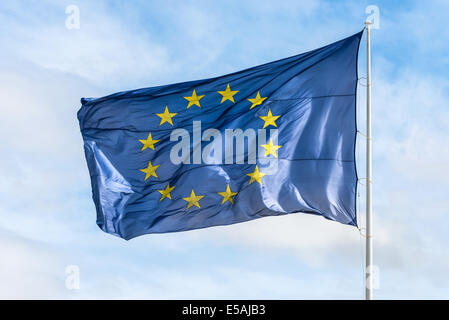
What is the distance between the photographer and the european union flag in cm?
1989

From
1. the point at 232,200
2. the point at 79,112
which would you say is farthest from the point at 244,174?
the point at 79,112

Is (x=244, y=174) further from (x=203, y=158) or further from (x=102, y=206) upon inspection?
(x=102, y=206)

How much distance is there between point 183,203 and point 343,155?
4.77 metres

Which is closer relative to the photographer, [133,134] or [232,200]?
[232,200]

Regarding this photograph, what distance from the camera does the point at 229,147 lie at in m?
21.2

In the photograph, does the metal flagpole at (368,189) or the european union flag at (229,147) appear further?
the european union flag at (229,147)

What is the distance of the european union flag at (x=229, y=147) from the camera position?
19.9 m

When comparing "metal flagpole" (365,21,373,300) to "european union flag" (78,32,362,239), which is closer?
"metal flagpole" (365,21,373,300)

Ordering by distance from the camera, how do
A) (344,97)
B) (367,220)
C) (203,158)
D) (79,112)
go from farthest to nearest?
1. (79,112)
2. (203,158)
3. (344,97)
4. (367,220)

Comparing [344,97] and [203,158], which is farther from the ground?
[344,97]

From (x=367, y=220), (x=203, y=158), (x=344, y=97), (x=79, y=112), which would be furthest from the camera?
(x=79, y=112)

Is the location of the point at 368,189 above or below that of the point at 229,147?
below

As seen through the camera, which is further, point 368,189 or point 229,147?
point 229,147

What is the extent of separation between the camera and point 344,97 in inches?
792
